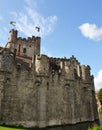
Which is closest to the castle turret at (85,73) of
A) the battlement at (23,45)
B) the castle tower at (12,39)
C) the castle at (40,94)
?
the castle at (40,94)

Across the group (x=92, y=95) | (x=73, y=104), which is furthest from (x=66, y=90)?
(x=92, y=95)

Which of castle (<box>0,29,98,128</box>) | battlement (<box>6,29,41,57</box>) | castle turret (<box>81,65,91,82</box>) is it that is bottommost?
castle (<box>0,29,98,128</box>)

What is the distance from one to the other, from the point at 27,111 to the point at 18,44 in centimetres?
2870

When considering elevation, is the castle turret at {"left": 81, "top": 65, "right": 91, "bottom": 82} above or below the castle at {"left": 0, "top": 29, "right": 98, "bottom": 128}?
above

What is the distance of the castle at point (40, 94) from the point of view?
24.1m

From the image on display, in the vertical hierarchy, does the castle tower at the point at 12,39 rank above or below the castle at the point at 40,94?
above

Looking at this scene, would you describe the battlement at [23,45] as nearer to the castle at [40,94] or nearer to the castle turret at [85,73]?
the castle at [40,94]

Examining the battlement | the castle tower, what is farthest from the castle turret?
the castle tower

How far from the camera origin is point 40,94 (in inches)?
1054

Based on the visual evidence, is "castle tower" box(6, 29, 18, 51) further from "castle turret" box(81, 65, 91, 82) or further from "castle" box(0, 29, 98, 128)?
"castle turret" box(81, 65, 91, 82)

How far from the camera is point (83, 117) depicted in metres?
33.7

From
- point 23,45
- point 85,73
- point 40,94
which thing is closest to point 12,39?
point 23,45

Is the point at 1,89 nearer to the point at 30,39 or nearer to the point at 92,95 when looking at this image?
the point at 92,95

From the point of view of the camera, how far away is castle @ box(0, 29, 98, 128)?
24078mm
